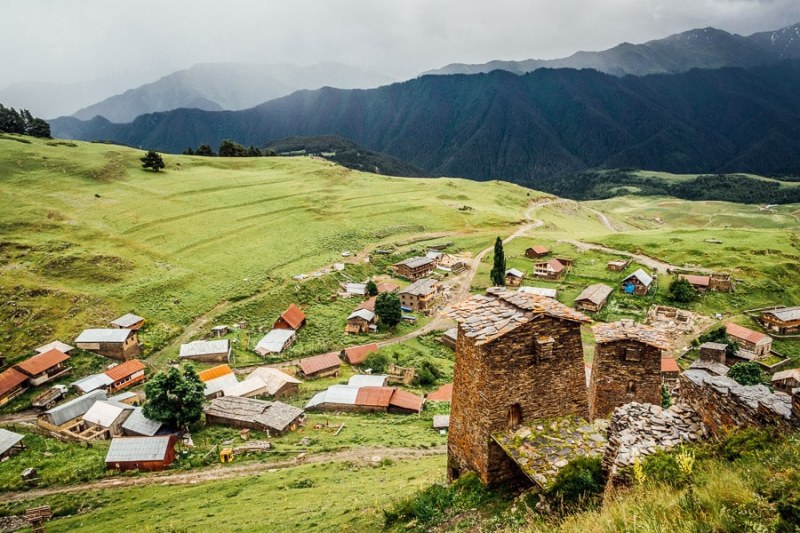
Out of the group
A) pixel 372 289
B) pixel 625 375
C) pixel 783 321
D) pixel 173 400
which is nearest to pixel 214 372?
pixel 173 400

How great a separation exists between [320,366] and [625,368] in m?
39.8

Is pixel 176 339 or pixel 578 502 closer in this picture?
pixel 578 502

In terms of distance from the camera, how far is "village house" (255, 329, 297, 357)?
175 ft

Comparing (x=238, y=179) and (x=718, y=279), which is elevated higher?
(x=238, y=179)

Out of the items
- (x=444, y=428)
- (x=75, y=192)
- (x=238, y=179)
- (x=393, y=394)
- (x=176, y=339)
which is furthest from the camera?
(x=238, y=179)

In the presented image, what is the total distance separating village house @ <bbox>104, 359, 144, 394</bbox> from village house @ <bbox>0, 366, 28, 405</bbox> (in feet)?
22.9

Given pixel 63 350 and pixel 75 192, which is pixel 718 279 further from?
pixel 75 192

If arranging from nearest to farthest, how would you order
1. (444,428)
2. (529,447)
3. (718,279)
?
(529,447)
(444,428)
(718,279)

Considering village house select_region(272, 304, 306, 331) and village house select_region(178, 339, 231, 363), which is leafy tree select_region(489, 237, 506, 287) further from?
village house select_region(178, 339, 231, 363)

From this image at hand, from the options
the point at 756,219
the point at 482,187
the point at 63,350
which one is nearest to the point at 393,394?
the point at 63,350

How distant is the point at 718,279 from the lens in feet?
238

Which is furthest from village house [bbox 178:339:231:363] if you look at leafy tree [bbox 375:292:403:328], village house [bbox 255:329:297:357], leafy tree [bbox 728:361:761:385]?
leafy tree [bbox 728:361:761:385]

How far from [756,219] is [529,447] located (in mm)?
225608

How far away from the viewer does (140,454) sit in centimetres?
3002
